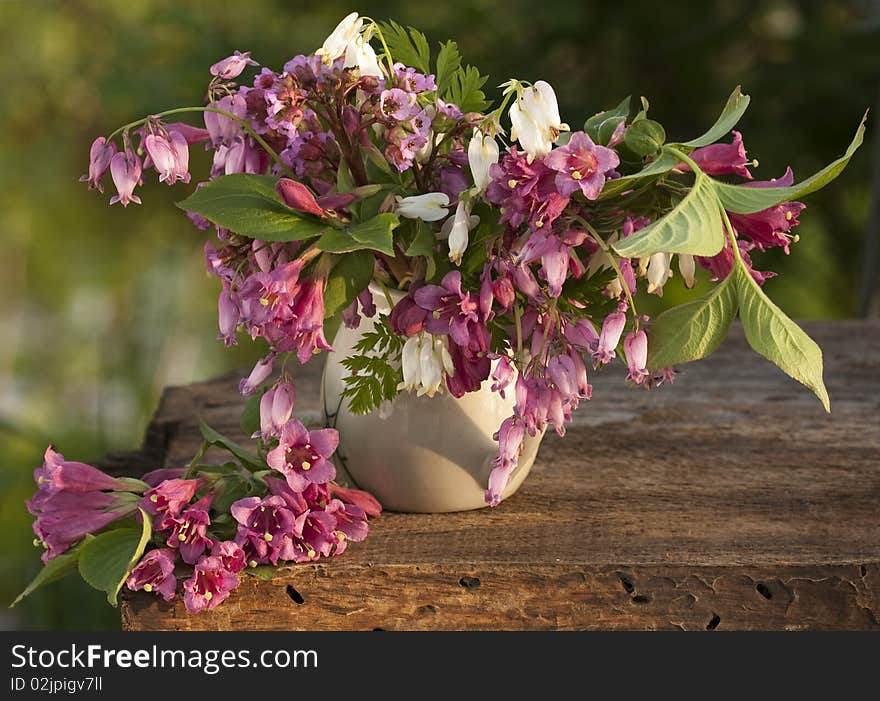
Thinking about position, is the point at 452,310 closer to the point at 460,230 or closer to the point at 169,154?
the point at 460,230

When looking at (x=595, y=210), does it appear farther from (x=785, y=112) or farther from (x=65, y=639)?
(x=785, y=112)

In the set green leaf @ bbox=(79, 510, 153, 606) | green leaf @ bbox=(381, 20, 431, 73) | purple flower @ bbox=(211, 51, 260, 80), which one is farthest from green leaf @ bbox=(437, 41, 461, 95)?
green leaf @ bbox=(79, 510, 153, 606)

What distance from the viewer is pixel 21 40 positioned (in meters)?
2.60

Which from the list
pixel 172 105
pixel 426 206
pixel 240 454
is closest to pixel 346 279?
pixel 426 206

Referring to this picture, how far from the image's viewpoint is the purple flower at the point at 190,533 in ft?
2.38

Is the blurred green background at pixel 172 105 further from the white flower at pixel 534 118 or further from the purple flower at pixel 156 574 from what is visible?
the white flower at pixel 534 118

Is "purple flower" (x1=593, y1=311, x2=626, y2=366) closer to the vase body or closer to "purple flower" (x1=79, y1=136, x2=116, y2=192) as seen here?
the vase body

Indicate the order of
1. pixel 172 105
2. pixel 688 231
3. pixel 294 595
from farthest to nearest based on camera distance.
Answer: pixel 172 105
pixel 294 595
pixel 688 231

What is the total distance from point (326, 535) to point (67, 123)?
2.14 metres

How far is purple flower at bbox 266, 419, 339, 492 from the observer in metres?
0.73

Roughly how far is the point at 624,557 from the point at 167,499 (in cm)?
29

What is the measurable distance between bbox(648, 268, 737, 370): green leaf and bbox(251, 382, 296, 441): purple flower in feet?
0.73

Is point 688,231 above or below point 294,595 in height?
above

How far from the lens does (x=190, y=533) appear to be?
0.73m
